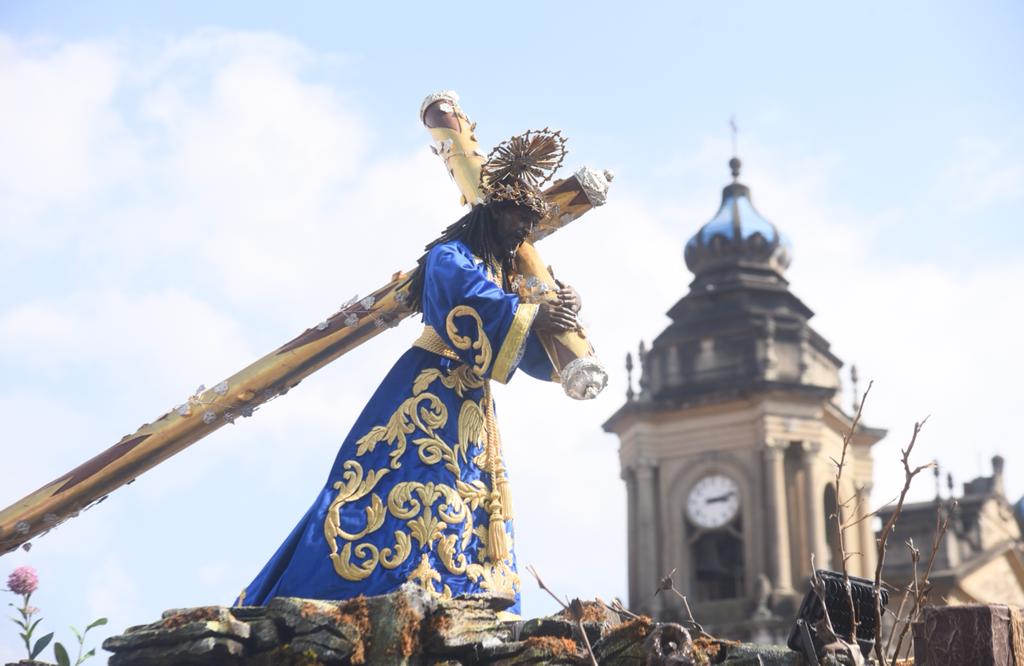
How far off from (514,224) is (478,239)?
0.66 feet

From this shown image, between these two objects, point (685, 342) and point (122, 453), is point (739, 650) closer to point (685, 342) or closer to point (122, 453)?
point (122, 453)

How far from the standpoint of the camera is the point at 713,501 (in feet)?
133

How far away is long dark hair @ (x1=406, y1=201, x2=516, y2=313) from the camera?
8742 mm

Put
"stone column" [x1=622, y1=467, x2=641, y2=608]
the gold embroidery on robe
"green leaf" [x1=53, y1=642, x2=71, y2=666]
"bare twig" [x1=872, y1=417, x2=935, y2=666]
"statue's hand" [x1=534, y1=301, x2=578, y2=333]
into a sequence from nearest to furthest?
"bare twig" [x1=872, y1=417, x2=935, y2=666]
the gold embroidery on robe
"green leaf" [x1=53, y1=642, x2=71, y2=666]
"statue's hand" [x1=534, y1=301, x2=578, y2=333]
"stone column" [x1=622, y1=467, x2=641, y2=608]

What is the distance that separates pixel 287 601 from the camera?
23.9 feet

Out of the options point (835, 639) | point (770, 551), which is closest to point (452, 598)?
point (835, 639)

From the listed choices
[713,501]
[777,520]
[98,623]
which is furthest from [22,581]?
[713,501]

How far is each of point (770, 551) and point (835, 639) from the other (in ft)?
106

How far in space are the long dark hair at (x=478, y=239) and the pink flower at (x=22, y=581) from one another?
230 cm

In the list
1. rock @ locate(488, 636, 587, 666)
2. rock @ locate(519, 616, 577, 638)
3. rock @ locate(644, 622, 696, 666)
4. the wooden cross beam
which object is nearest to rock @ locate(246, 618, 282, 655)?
rock @ locate(488, 636, 587, 666)

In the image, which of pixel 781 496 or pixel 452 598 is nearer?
pixel 452 598

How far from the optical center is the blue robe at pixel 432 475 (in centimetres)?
786

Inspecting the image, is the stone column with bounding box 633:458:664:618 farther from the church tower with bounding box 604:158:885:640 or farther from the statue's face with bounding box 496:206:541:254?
the statue's face with bounding box 496:206:541:254

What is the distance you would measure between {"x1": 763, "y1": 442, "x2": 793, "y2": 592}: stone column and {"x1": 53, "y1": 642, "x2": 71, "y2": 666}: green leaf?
3085cm
